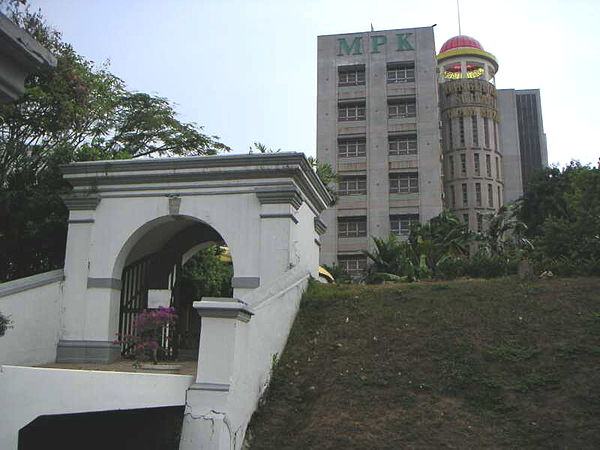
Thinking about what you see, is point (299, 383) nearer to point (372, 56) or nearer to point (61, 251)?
point (61, 251)

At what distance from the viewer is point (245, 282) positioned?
11.8 metres

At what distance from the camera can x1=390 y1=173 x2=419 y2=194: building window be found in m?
48.5

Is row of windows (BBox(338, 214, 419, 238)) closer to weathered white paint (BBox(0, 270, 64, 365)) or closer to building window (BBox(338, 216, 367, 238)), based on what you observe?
building window (BBox(338, 216, 367, 238))

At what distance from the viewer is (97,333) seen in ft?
39.7

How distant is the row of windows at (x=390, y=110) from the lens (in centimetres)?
4969

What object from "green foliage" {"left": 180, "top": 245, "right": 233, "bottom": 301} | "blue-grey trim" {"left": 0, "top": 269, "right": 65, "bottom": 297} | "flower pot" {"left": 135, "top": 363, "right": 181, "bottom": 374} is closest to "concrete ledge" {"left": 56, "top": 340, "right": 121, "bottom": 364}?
"blue-grey trim" {"left": 0, "top": 269, "right": 65, "bottom": 297}

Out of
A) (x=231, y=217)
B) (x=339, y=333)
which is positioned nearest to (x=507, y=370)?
(x=339, y=333)

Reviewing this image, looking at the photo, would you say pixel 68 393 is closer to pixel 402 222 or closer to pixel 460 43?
pixel 402 222

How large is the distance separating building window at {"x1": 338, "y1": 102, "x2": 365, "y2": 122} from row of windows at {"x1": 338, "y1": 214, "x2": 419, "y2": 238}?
8.37 m

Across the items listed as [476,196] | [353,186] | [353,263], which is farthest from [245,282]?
[476,196]

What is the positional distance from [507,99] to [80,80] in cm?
5280

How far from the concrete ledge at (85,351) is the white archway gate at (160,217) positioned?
2 centimetres

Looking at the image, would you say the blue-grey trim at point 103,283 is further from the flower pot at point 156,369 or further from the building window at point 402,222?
the building window at point 402,222

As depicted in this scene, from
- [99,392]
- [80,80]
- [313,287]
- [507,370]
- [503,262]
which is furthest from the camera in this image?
[503,262]
